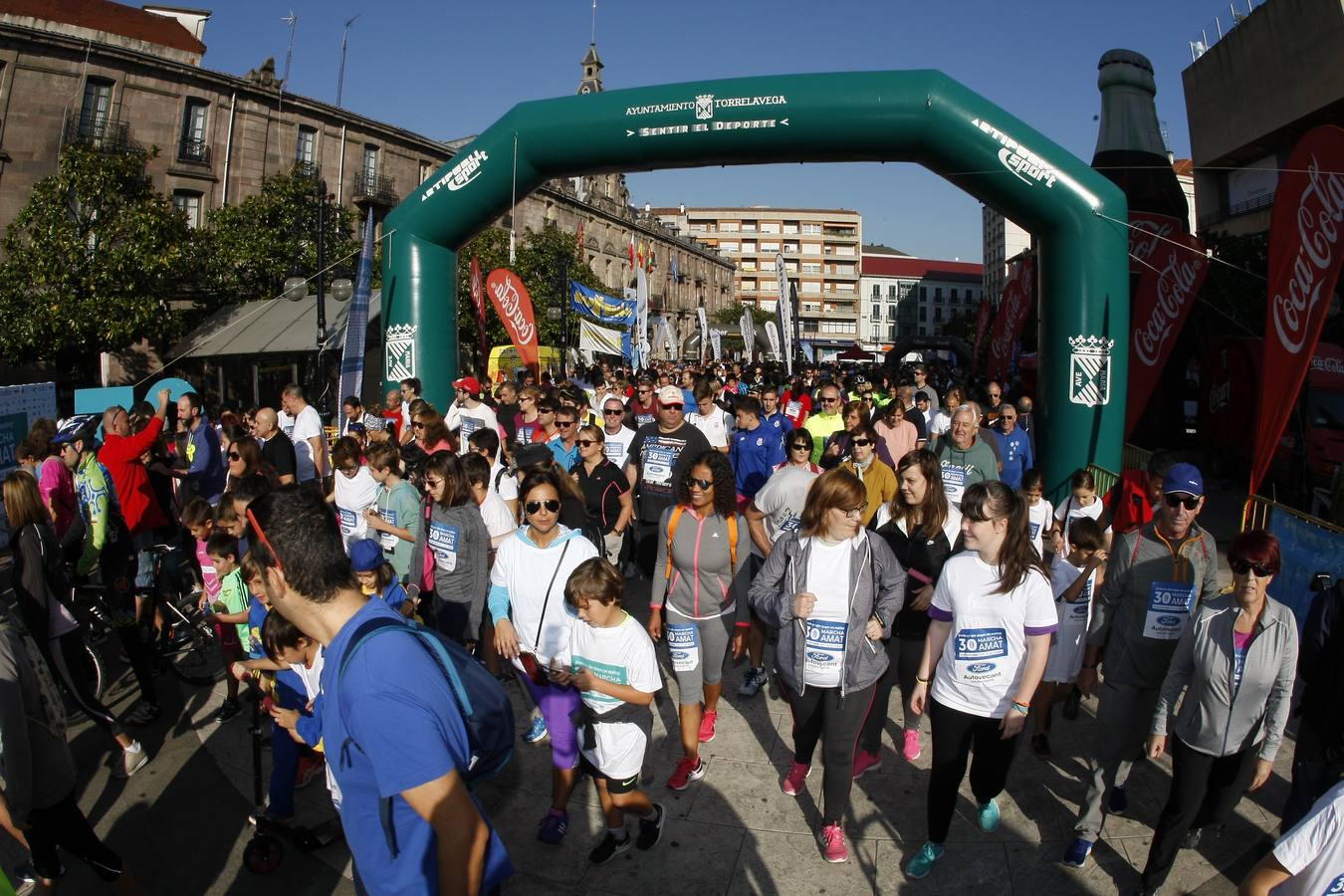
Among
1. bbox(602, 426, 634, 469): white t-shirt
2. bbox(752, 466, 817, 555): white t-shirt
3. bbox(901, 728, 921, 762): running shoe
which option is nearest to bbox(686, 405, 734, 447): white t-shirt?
bbox(602, 426, 634, 469): white t-shirt

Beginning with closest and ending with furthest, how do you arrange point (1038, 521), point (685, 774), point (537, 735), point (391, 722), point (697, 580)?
1. point (391, 722)
2. point (685, 774)
3. point (697, 580)
4. point (537, 735)
5. point (1038, 521)

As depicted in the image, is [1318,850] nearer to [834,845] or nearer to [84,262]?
[834,845]

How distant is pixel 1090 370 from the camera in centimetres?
918

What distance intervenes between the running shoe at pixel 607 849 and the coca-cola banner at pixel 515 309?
1003cm

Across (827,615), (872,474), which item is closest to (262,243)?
(872,474)

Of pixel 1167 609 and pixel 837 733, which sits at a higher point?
pixel 1167 609

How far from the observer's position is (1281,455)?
13.2 metres

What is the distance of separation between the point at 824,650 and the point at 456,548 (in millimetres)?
2425

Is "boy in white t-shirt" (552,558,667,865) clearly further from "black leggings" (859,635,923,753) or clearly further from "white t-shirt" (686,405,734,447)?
"white t-shirt" (686,405,734,447)

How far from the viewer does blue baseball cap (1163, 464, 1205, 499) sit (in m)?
3.92

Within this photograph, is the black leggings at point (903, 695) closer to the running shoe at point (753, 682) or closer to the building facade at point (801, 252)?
the running shoe at point (753, 682)

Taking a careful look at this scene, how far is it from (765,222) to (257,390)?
87.8 meters

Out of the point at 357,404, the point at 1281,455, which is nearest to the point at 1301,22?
the point at 1281,455

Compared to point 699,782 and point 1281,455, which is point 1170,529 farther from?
point 1281,455
